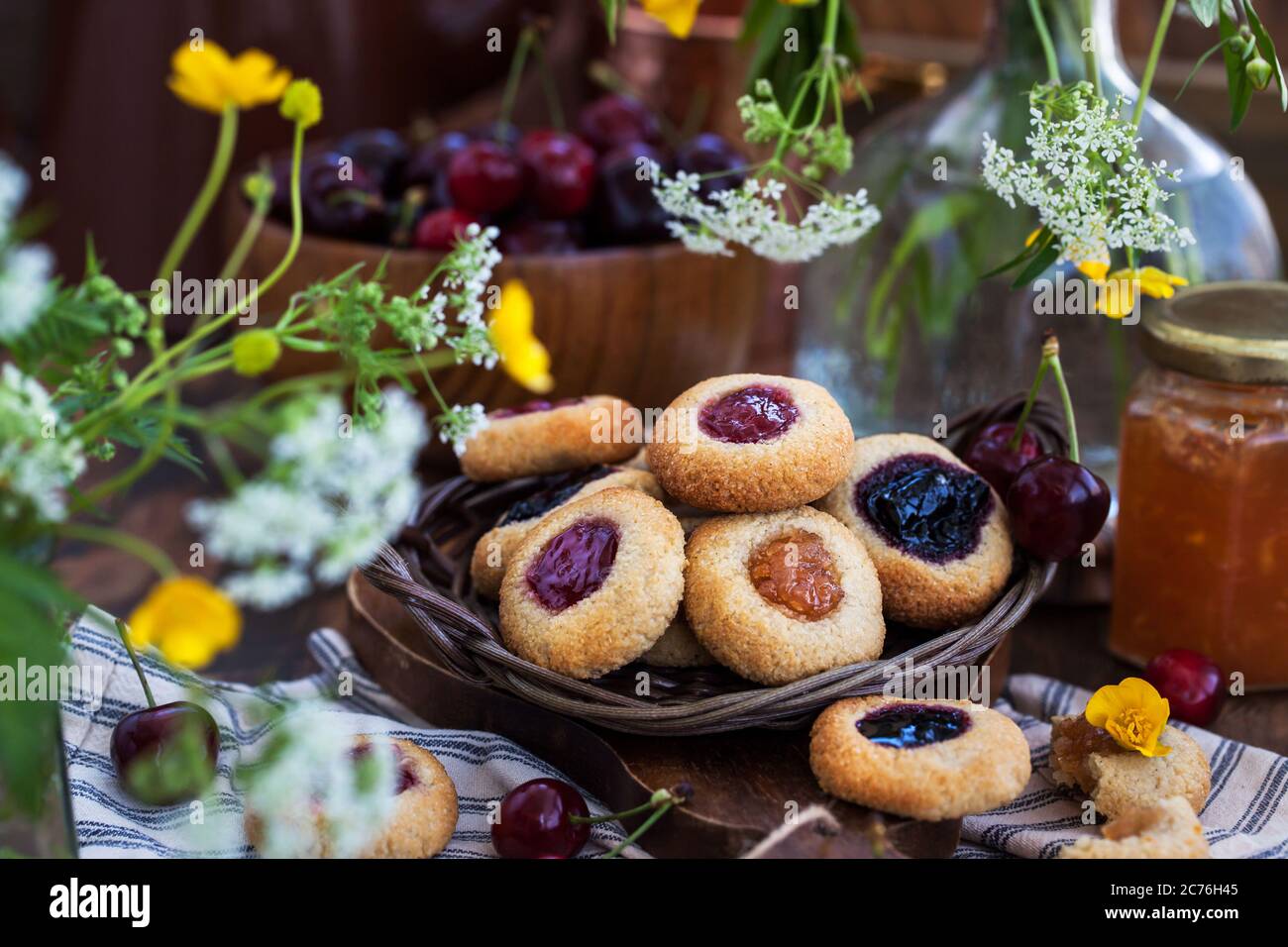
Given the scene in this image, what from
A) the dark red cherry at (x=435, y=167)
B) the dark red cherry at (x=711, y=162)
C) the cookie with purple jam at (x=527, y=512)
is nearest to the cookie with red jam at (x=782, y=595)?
the cookie with purple jam at (x=527, y=512)

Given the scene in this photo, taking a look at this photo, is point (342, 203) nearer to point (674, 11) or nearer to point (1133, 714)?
point (674, 11)

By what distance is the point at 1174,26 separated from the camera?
121 inches

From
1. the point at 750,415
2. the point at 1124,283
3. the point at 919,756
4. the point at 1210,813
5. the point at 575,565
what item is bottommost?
the point at 1210,813

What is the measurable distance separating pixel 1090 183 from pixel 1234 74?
6.3 inches

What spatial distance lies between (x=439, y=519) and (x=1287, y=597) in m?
0.82

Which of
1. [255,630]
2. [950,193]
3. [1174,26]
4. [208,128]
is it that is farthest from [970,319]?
[1174,26]

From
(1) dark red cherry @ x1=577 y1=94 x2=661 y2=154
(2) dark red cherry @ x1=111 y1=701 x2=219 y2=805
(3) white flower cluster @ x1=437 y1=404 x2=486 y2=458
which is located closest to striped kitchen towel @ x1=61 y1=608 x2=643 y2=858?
(2) dark red cherry @ x1=111 y1=701 x2=219 y2=805

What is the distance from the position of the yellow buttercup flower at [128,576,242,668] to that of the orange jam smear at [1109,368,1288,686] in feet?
3.07

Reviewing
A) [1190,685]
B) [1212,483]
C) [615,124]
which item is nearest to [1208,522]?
[1212,483]

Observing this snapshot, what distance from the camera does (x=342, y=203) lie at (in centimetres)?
157

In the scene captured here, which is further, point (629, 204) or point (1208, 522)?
point (629, 204)

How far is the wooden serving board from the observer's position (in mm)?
893

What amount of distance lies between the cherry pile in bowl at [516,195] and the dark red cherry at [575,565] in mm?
589

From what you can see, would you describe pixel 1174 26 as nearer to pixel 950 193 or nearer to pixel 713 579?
pixel 950 193
